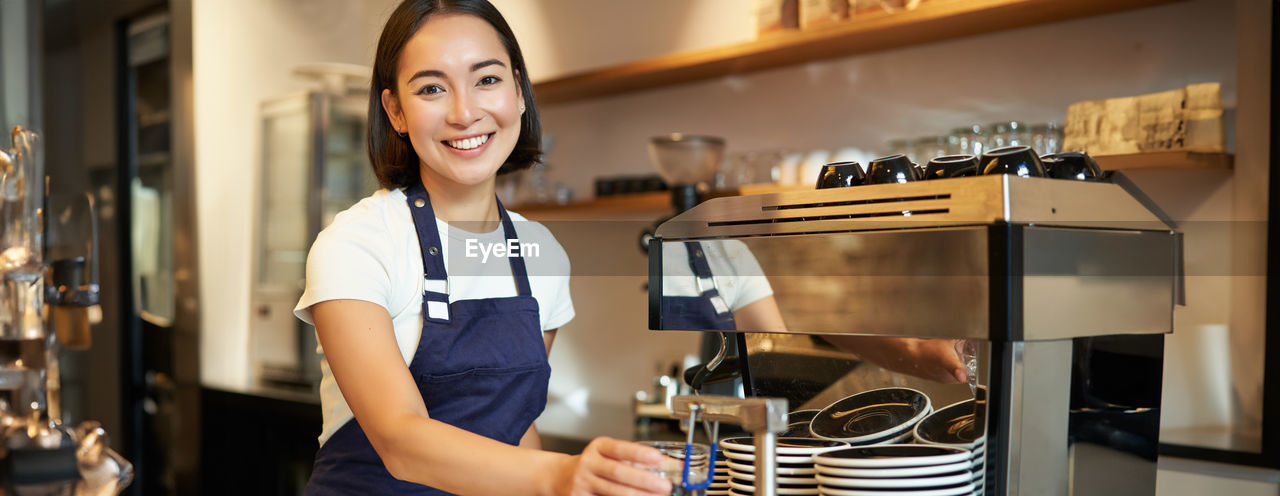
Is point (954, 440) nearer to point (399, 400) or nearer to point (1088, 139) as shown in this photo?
point (399, 400)

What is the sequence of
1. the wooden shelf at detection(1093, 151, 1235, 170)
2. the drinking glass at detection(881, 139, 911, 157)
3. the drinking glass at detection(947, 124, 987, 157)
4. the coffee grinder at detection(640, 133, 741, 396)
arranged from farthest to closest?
the coffee grinder at detection(640, 133, 741, 396), the drinking glass at detection(881, 139, 911, 157), the drinking glass at detection(947, 124, 987, 157), the wooden shelf at detection(1093, 151, 1235, 170)

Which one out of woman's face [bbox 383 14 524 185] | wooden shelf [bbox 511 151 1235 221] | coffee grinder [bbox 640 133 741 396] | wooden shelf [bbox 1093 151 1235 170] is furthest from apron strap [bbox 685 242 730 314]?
coffee grinder [bbox 640 133 741 396]

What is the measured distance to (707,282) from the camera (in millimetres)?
1108

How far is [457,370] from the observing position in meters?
1.31

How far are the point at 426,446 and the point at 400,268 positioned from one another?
33 centimetres

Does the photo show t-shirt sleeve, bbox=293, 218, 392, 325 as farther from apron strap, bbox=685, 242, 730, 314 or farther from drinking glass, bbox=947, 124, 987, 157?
drinking glass, bbox=947, 124, 987, 157

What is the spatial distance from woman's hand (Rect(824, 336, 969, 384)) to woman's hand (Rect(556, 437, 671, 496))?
35 centimetres

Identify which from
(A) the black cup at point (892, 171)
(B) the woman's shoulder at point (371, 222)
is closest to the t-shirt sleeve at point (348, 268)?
(B) the woman's shoulder at point (371, 222)

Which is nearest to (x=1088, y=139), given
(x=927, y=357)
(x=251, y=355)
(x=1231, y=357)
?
(x=1231, y=357)

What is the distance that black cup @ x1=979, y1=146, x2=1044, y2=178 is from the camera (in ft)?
3.00

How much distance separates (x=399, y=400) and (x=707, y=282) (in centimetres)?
36

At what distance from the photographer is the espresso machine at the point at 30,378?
38.6 inches

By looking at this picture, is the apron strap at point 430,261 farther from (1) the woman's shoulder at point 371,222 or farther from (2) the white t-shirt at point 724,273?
(2) the white t-shirt at point 724,273

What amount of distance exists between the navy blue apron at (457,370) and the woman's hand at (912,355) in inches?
18.3
